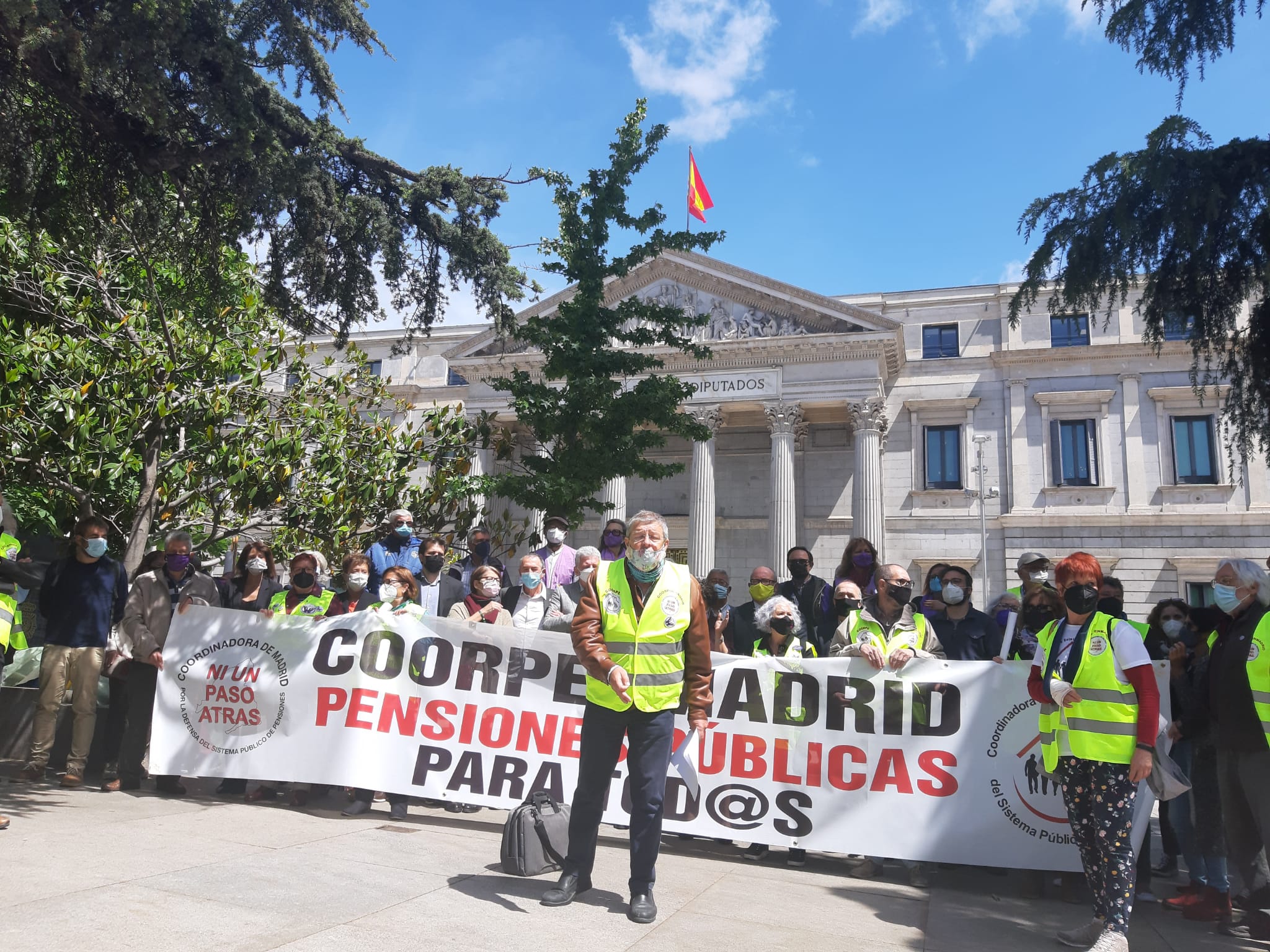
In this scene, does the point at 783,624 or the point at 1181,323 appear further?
the point at 1181,323

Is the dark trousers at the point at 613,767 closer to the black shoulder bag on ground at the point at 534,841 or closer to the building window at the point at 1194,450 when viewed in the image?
the black shoulder bag on ground at the point at 534,841

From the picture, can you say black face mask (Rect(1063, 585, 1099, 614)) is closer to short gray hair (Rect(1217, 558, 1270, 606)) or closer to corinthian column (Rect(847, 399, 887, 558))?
short gray hair (Rect(1217, 558, 1270, 606))

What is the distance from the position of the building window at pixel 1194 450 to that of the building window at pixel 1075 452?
2.48 meters

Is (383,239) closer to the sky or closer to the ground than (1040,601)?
closer to the sky

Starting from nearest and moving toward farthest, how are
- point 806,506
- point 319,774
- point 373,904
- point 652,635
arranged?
point 373,904 < point 652,635 < point 319,774 < point 806,506

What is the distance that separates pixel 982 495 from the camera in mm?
30969

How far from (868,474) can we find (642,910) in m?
27.7

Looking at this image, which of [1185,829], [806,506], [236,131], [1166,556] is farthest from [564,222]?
[1166,556]

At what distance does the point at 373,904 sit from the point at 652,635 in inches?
66.7

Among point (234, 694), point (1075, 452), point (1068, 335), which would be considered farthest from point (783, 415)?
point (234, 694)

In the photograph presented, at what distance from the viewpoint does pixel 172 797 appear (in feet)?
22.1

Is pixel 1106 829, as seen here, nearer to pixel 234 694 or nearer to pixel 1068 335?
pixel 234 694

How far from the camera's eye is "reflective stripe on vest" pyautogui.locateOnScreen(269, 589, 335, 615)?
7535 mm

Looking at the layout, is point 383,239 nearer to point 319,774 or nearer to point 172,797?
point 319,774
